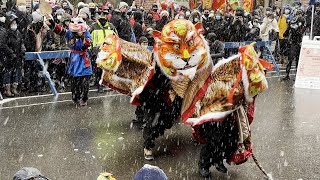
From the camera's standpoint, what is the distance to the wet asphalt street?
6668mm

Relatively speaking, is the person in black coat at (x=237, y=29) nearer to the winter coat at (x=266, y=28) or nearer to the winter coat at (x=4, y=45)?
the winter coat at (x=266, y=28)

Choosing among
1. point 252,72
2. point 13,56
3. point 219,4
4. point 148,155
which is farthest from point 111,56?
point 219,4

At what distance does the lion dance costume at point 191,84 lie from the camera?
232 inches

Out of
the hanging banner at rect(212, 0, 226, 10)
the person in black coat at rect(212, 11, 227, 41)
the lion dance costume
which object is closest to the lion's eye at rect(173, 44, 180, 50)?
the lion dance costume

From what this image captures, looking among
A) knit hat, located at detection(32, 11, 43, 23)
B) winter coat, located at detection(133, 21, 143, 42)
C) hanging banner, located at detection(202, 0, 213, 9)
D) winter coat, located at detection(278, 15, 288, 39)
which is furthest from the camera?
hanging banner, located at detection(202, 0, 213, 9)

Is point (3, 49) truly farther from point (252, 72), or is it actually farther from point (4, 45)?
point (252, 72)

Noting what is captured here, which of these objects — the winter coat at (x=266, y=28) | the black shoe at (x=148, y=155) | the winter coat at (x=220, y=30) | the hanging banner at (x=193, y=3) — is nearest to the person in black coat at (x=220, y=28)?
the winter coat at (x=220, y=30)

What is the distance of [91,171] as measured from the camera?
6.57 m

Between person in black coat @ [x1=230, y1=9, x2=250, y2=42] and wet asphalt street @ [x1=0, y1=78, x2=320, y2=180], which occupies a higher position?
person in black coat @ [x1=230, y1=9, x2=250, y2=42]

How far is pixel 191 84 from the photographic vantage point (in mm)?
6461

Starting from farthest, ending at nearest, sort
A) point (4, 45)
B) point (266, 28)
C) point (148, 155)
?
point (266, 28)
point (4, 45)
point (148, 155)

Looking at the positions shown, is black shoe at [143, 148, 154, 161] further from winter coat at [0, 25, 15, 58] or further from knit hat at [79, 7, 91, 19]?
knit hat at [79, 7, 91, 19]

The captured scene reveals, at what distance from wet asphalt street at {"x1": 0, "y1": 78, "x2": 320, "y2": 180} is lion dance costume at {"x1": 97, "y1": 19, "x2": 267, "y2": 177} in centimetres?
46

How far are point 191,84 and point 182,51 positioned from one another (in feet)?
1.33
